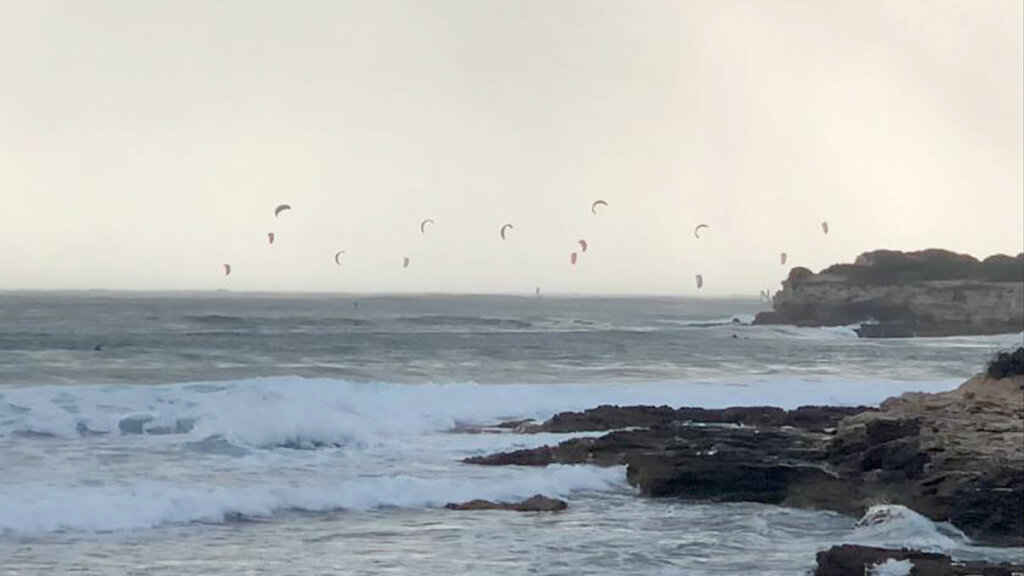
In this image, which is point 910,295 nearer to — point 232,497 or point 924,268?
point 924,268

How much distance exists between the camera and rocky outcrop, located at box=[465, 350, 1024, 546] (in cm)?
1702

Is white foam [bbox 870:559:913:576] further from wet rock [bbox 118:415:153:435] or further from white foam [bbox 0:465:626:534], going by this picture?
wet rock [bbox 118:415:153:435]

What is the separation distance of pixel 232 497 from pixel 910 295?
8045 centimetres

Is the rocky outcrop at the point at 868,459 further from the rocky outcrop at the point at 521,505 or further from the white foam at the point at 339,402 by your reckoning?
the white foam at the point at 339,402

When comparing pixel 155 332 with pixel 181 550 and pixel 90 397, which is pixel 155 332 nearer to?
pixel 90 397

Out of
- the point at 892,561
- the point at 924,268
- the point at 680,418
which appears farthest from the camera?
the point at 924,268

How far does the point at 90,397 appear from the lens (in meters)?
31.7

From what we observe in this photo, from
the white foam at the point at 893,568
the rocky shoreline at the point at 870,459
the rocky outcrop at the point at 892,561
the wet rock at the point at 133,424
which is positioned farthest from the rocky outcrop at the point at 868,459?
the wet rock at the point at 133,424

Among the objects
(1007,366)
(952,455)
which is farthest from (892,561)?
(1007,366)

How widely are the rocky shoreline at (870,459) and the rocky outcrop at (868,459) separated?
2cm

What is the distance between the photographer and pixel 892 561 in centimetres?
1339

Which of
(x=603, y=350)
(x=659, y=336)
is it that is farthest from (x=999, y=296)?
(x=603, y=350)

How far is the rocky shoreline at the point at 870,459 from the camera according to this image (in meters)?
17.0

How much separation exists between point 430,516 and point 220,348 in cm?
4210
